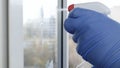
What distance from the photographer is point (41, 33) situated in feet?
2.75

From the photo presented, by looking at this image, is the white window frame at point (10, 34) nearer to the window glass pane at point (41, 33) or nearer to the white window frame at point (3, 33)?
the white window frame at point (3, 33)

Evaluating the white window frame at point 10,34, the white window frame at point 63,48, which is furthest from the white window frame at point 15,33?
the white window frame at point 63,48

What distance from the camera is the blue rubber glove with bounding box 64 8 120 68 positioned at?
44 centimetres

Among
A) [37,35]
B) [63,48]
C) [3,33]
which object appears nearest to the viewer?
[3,33]

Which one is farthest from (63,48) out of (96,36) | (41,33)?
(96,36)

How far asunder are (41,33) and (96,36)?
42cm

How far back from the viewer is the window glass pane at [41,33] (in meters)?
0.65

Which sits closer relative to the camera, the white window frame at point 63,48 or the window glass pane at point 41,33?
the window glass pane at point 41,33

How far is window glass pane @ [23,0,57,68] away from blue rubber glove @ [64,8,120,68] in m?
0.20

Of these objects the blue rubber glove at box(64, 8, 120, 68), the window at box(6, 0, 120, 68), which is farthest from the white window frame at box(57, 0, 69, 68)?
the blue rubber glove at box(64, 8, 120, 68)

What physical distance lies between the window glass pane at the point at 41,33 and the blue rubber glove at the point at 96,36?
0.66 feet

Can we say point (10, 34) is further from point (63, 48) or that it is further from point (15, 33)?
point (63, 48)

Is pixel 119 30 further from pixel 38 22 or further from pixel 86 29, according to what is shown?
pixel 38 22

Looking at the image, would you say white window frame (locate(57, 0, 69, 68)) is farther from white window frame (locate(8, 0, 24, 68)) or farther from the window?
white window frame (locate(8, 0, 24, 68))
